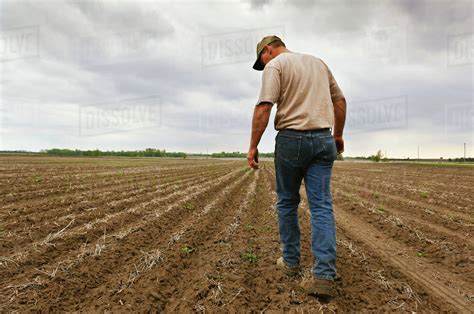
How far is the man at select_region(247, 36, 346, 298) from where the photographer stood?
2.67 meters

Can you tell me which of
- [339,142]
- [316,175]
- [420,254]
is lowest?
[420,254]

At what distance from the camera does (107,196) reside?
9398 millimetres

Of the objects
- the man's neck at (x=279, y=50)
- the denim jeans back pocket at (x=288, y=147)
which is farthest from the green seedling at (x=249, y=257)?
the man's neck at (x=279, y=50)

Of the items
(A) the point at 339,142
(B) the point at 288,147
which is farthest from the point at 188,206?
(B) the point at 288,147

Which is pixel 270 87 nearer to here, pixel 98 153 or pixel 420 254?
pixel 420 254

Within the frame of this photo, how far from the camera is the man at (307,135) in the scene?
2.67m

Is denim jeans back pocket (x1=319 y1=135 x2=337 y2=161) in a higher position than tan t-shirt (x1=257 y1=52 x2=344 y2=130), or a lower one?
lower

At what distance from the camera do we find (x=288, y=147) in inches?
109

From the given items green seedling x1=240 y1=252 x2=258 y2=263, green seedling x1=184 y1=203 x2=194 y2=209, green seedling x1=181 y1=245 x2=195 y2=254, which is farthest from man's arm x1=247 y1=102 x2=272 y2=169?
green seedling x1=184 y1=203 x2=194 y2=209

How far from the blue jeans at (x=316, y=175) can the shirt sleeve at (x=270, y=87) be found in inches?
14.2

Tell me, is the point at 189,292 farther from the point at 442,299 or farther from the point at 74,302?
the point at 442,299

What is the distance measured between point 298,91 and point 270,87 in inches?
11.0

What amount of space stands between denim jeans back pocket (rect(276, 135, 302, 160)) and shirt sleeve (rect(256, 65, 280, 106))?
381mm

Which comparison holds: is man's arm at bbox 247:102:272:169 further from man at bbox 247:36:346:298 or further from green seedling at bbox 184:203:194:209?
green seedling at bbox 184:203:194:209
